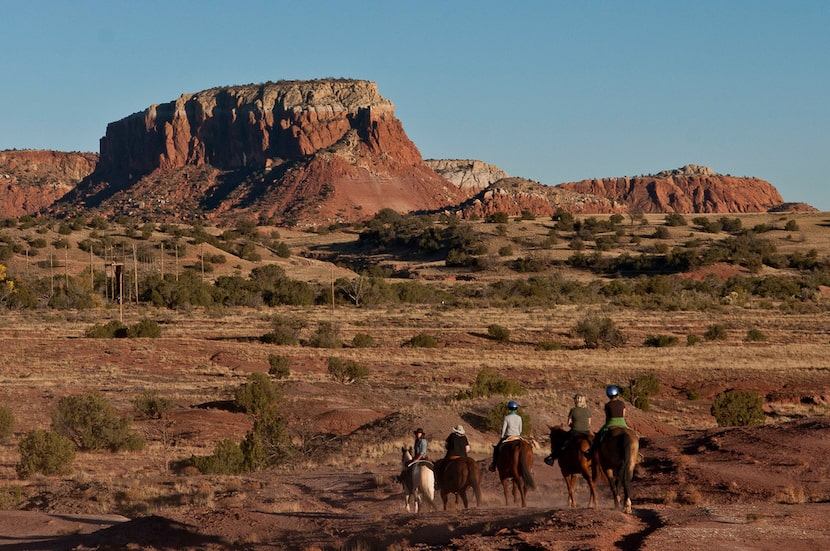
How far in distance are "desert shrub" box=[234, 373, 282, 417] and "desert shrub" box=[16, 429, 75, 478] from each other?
6.98m

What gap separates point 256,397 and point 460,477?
13877mm

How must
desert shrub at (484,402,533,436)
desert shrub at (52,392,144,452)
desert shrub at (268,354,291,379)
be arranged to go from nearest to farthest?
1. desert shrub at (484,402,533,436)
2. desert shrub at (52,392,144,452)
3. desert shrub at (268,354,291,379)

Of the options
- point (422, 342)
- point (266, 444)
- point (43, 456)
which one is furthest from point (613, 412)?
point (422, 342)

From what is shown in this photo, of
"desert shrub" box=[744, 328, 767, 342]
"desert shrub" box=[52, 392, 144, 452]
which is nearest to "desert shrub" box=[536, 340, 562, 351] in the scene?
"desert shrub" box=[744, 328, 767, 342]

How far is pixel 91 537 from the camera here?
42.8 ft

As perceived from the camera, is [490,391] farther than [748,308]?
No

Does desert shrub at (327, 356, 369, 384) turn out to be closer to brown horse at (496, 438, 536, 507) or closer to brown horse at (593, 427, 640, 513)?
brown horse at (496, 438, 536, 507)

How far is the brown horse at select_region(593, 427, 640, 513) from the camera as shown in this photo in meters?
12.7

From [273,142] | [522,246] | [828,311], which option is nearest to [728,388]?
[828,311]

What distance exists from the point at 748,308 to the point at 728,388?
3191cm

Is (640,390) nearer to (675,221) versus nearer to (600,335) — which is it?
(600,335)

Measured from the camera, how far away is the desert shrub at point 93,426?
23672 mm

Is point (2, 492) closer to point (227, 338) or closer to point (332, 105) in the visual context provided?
point (227, 338)

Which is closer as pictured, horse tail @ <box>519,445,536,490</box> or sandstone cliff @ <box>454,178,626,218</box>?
horse tail @ <box>519,445,536,490</box>
